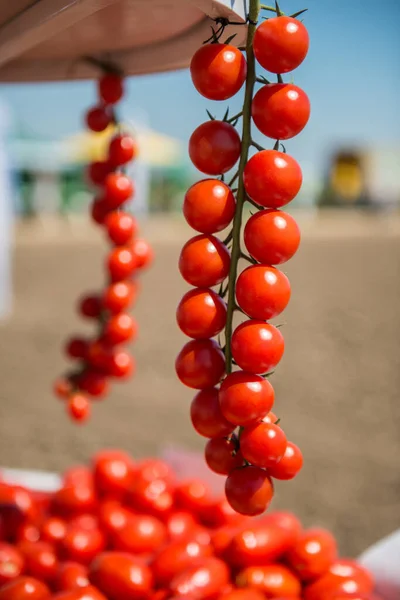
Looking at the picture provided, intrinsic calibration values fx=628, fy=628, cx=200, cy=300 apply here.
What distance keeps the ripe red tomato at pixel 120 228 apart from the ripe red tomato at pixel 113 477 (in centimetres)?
95

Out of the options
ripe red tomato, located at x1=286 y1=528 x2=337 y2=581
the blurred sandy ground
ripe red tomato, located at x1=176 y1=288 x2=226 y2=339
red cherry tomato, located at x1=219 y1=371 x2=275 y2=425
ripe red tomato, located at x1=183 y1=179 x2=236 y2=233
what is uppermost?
ripe red tomato, located at x1=183 y1=179 x2=236 y2=233

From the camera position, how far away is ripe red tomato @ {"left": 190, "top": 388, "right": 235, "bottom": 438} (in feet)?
4.08

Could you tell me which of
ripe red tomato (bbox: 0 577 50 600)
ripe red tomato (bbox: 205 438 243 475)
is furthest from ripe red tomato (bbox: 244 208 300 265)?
ripe red tomato (bbox: 0 577 50 600)

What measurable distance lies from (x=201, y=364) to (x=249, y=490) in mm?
259

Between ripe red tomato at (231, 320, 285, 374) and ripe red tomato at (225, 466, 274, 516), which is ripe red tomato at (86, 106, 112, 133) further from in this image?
ripe red tomato at (225, 466, 274, 516)

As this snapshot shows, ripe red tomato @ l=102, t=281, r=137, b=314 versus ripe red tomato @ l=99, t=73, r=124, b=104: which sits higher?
ripe red tomato @ l=99, t=73, r=124, b=104

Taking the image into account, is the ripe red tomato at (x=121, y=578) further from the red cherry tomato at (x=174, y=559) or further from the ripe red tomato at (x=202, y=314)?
the ripe red tomato at (x=202, y=314)

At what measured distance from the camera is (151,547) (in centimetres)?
207

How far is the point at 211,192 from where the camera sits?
120cm

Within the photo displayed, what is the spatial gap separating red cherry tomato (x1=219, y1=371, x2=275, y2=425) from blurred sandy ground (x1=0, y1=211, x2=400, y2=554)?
2.03 m

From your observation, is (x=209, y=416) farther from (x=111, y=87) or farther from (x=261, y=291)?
(x=111, y=87)

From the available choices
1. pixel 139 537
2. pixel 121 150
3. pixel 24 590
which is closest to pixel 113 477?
pixel 139 537

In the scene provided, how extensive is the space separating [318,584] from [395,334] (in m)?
5.63

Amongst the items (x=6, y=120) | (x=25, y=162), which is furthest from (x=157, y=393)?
(x=25, y=162)
